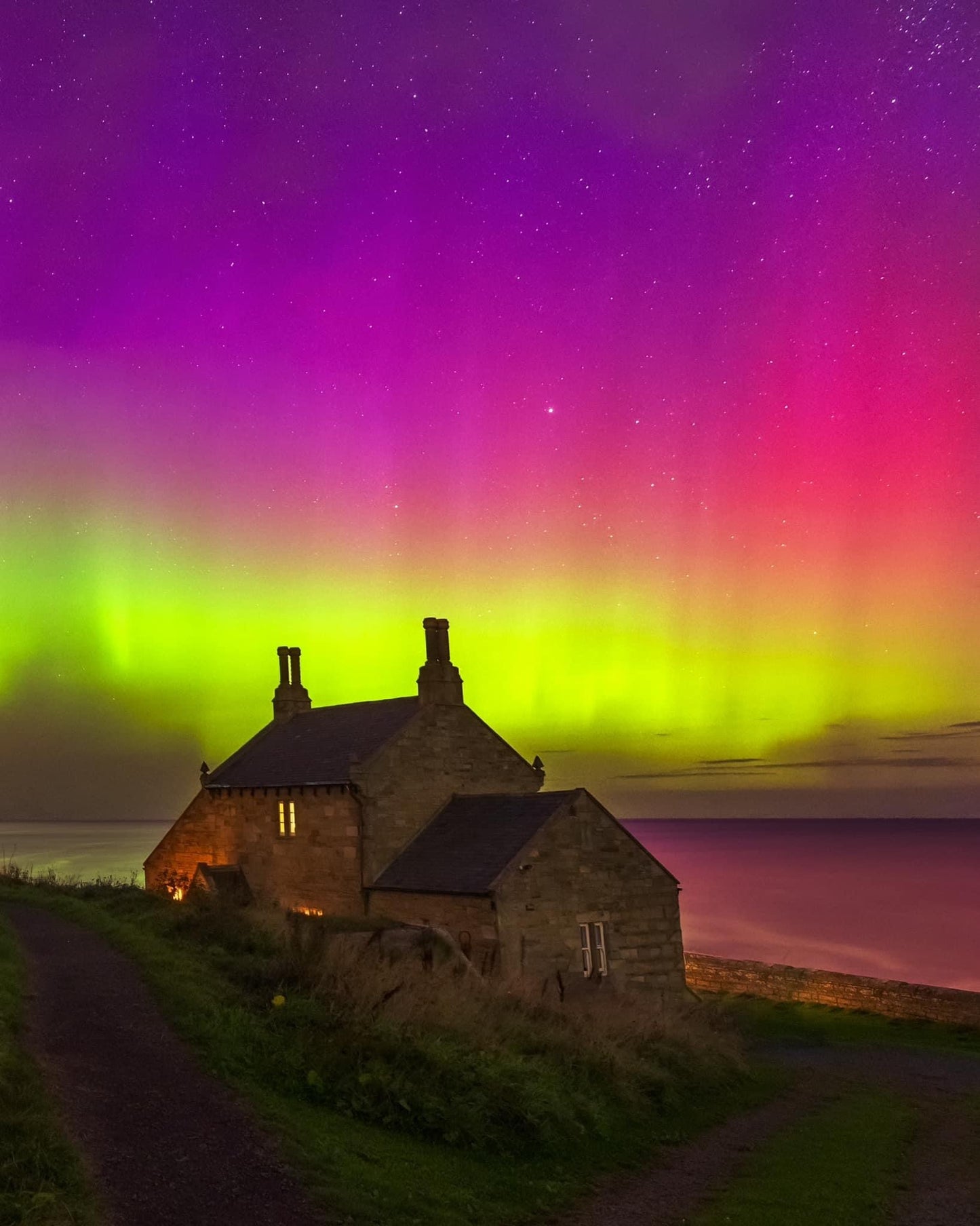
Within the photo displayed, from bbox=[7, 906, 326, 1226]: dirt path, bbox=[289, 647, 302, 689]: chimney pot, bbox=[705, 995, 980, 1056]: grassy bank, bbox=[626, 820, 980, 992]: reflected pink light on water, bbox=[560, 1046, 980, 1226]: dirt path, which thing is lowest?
bbox=[626, 820, 980, 992]: reflected pink light on water

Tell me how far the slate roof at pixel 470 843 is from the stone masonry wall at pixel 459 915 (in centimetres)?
23

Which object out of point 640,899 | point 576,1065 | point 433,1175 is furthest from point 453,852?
point 433,1175

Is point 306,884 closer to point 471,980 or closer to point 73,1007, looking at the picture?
point 471,980

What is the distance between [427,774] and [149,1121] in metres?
23.6

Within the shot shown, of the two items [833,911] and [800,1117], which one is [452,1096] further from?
[833,911]

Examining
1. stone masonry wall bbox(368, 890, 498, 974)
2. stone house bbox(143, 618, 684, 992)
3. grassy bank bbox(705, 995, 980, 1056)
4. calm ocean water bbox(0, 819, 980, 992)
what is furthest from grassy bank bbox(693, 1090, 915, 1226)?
calm ocean water bbox(0, 819, 980, 992)

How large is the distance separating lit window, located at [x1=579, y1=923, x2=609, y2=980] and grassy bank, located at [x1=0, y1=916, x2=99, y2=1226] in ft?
62.5

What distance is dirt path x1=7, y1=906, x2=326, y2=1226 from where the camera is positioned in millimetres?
11055

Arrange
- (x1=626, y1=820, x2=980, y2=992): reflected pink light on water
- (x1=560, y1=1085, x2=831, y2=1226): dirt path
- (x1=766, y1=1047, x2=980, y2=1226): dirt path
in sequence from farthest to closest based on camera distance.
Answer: (x1=626, y1=820, x2=980, y2=992): reflected pink light on water
(x1=766, y1=1047, x2=980, y2=1226): dirt path
(x1=560, y1=1085, x2=831, y2=1226): dirt path

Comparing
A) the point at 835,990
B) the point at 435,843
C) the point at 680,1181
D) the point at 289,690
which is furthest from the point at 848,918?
the point at 680,1181

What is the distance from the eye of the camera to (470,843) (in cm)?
3259

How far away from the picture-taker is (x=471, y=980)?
2269 centimetres

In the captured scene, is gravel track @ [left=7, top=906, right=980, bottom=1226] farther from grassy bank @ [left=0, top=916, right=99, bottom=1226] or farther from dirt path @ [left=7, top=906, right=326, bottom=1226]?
grassy bank @ [left=0, top=916, right=99, bottom=1226]

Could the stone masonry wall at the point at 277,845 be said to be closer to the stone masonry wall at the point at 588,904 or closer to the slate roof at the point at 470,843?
the slate roof at the point at 470,843
